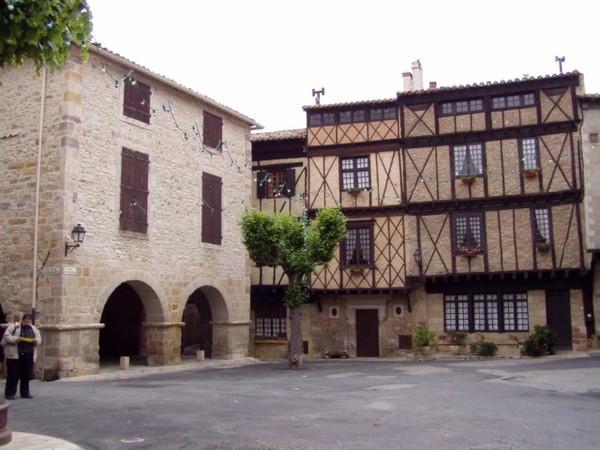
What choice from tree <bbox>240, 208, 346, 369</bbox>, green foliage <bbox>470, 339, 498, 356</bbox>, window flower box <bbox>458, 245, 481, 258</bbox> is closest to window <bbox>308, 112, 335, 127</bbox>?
tree <bbox>240, 208, 346, 369</bbox>

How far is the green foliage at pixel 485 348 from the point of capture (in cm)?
1992

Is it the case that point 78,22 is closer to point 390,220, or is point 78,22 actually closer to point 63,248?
point 63,248

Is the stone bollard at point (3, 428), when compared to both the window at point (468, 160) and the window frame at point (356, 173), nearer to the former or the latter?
the window frame at point (356, 173)

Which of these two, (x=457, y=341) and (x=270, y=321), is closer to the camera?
(x=457, y=341)

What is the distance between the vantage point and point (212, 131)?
19828 mm

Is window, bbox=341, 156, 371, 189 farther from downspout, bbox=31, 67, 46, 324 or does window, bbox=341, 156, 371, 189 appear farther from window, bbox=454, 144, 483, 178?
downspout, bbox=31, 67, 46, 324

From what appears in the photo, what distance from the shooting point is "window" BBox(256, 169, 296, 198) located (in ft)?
74.4

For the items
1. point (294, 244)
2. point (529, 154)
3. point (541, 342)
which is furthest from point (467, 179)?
point (294, 244)

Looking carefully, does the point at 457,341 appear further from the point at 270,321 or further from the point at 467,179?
the point at 270,321

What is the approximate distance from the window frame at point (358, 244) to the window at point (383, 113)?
12.0ft

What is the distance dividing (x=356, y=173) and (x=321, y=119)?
7.52 feet

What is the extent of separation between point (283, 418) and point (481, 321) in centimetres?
1369

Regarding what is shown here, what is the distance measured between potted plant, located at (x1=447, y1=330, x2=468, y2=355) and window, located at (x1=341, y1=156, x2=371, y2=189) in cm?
566

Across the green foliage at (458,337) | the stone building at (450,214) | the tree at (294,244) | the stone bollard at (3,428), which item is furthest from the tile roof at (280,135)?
the stone bollard at (3,428)
